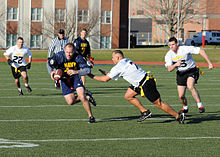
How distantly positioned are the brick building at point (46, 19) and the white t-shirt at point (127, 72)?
55406 mm

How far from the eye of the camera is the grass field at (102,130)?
808cm

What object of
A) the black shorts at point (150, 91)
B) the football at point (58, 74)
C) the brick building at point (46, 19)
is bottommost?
the black shorts at point (150, 91)

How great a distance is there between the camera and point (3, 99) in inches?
603

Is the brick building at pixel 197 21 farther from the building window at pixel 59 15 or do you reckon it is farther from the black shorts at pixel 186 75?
the black shorts at pixel 186 75

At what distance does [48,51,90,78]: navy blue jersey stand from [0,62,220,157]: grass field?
115cm

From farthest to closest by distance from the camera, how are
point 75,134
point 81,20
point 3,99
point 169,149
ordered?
point 81,20 → point 3,99 → point 75,134 → point 169,149

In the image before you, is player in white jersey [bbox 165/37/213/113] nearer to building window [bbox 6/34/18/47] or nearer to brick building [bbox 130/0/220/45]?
building window [bbox 6/34/18/47]

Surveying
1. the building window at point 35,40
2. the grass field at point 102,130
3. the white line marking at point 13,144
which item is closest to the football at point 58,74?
the grass field at point 102,130

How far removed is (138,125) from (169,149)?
2.48 meters

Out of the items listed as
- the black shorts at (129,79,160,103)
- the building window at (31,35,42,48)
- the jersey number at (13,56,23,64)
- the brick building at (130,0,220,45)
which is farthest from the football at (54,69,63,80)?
the brick building at (130,0,220,45)

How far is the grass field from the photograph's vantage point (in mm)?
8078

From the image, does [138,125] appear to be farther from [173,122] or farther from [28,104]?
[28,104]

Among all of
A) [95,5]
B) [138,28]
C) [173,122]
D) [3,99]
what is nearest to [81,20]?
[95,5]

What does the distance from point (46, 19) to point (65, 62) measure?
5841 cm
